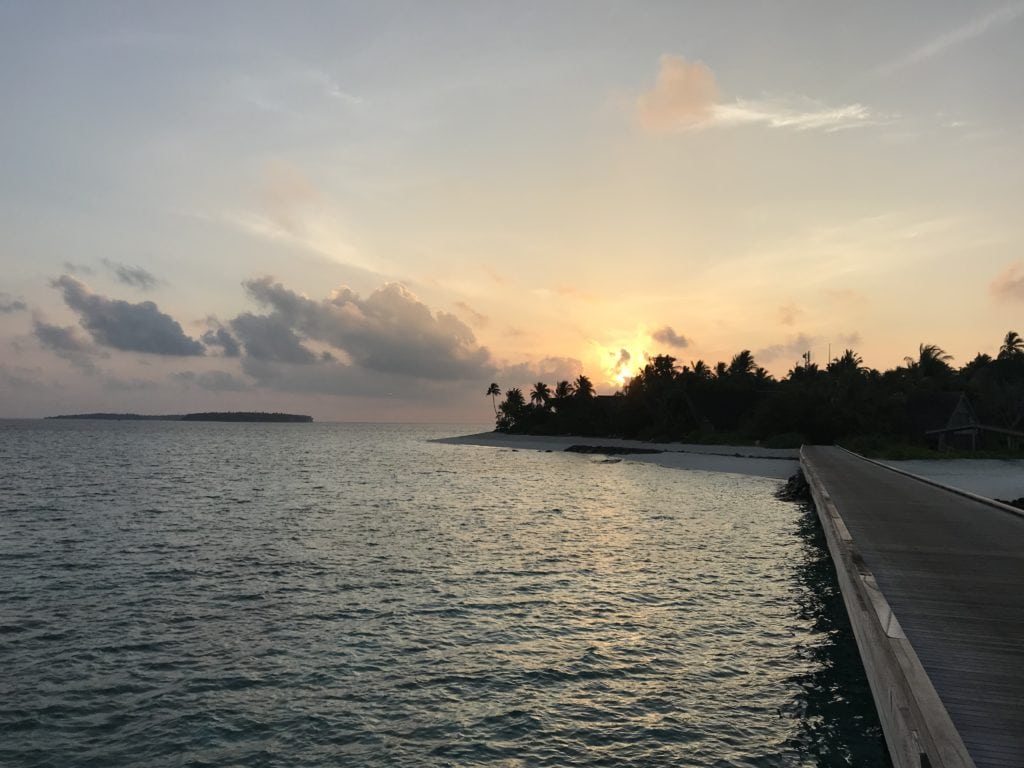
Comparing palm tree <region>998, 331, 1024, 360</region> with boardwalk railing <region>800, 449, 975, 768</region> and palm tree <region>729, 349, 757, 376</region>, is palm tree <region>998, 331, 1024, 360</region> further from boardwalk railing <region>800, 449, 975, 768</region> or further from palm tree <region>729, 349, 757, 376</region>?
boardwalk railing <region>800, 449, 975, 768</region>

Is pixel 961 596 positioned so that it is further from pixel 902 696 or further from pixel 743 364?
pixel 743 364

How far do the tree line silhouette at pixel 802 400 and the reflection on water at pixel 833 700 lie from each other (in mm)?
56821

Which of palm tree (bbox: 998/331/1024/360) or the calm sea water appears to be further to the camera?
palm tree (bbox: 998/331/1024/360)

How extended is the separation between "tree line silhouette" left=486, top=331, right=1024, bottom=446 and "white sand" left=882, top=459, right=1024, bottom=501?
44.8 feet

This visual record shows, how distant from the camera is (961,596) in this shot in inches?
430

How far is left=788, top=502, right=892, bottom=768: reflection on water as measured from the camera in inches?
365

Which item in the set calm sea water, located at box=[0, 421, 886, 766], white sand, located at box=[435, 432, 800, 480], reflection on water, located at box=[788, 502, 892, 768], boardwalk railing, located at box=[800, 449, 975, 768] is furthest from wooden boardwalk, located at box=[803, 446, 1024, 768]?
white sand, located at box=[435, 432, 800, 480]

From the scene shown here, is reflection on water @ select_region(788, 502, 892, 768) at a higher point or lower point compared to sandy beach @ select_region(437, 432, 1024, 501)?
lower

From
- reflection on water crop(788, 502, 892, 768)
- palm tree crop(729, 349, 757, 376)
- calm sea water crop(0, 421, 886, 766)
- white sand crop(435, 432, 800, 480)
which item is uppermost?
palm tree crop(729, 349, 757, 376)

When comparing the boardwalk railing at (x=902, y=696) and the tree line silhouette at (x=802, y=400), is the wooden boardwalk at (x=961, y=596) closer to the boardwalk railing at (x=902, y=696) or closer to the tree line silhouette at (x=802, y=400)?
the boardwalk railing at (x=902, y=696)

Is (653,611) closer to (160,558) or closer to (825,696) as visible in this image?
(825,696)

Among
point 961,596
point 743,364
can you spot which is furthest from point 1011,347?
point 961,596

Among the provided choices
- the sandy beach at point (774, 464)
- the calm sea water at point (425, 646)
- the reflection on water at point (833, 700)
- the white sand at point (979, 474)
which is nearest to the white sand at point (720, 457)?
the sandy beach at point (774, 464)

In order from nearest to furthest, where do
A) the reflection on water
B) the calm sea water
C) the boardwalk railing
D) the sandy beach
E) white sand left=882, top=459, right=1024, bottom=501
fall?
the boardwalk railing
the reflection on water
the calm sea water
white sand left=882, top=459, right=1024, bottom=501
the sandy beach
